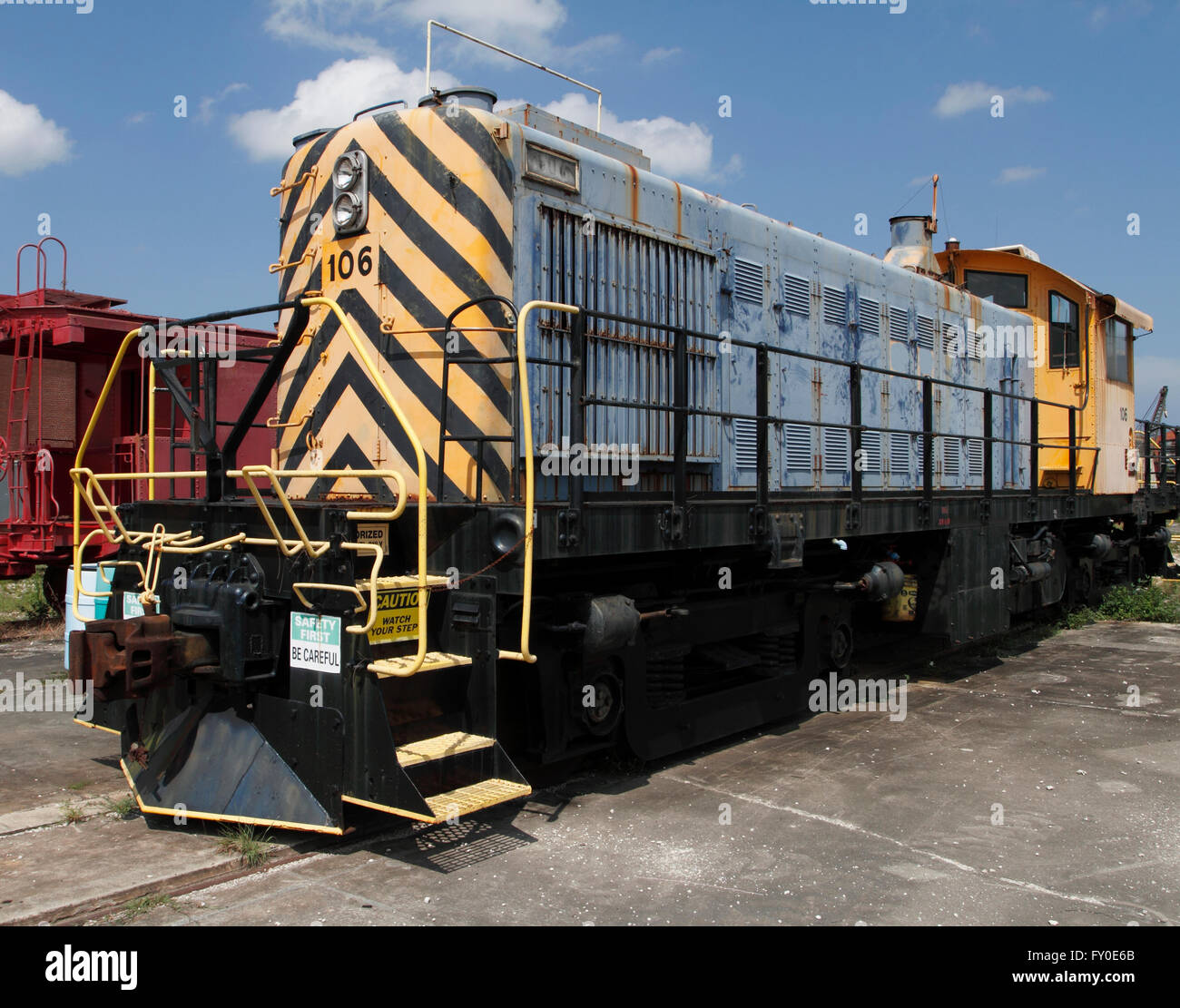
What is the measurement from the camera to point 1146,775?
6180 mm

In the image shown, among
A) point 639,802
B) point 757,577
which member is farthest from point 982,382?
point 639,802

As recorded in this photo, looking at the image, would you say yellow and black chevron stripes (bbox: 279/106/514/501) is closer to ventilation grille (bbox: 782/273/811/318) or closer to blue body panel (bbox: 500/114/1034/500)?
blue body panel (bbox: 500/114/1034/500)

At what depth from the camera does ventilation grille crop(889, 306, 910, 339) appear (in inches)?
376

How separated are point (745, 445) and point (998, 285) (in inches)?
268

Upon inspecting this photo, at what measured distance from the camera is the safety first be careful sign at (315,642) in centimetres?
441

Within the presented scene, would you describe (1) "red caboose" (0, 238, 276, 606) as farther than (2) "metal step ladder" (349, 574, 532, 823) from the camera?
Yes

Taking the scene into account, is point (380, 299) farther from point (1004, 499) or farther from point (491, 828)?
point (1004, 499)

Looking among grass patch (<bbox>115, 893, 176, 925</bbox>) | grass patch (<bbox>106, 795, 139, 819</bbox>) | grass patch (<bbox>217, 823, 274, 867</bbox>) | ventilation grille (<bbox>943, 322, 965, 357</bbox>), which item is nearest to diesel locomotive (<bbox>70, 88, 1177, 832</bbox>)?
grass patch (<bbox>217, 823, 274, 867</bbox>)

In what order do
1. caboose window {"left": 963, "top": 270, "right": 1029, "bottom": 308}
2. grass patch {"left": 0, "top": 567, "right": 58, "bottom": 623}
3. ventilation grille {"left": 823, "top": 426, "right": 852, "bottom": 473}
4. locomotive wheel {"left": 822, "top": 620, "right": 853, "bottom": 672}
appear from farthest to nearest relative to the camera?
1. caboose window {"left": 963, "top": 270, "right": 1029, "bottom": 308}
2. grass patch {"left": 0, "top": 567, "right": 58, "bottom": 623}
3. ventilation grille {"left": 823, "top": 426, "right": 852, "bottom": 473}
4. locomotive wheel {"left": 822, "top": 620, "right": 853, "bottom": 672}

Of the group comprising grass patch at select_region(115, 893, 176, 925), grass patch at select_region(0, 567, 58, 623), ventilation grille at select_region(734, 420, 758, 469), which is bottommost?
grass patch at select_region(115, 893, 176, 925)

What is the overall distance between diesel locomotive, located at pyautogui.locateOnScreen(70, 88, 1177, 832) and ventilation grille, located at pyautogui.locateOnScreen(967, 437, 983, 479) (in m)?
2.15

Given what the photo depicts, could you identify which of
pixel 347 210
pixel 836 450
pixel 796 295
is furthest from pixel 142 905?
pixel 836 450

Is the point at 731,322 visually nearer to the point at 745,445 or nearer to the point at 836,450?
the point at 745,445
